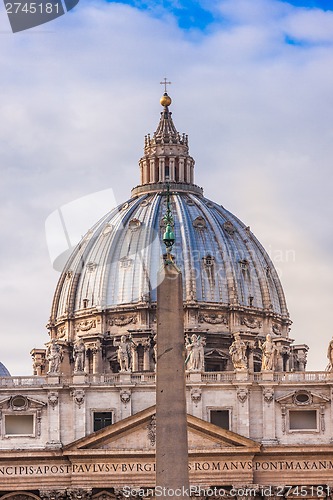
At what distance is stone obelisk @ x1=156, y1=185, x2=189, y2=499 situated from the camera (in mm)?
41000

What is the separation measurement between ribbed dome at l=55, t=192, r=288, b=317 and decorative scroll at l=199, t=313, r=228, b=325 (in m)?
1.35

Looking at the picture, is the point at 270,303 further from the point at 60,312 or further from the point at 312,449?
the point at 312,449

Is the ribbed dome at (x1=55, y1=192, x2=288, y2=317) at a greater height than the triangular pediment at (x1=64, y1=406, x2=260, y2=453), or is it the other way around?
the ribbed dome at (x1=55, y1=192, x2=288, y2=317)

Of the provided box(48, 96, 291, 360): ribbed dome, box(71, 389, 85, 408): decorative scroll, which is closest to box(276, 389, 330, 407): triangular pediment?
box(71, 389, 85, 408): decorative scroll

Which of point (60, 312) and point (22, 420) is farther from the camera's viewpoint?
point (60, 312)

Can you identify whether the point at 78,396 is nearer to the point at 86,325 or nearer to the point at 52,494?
the point at 52,494

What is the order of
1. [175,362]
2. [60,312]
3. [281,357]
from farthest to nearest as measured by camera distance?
1. [60,312]
2. [281,357]
3. [175,362]

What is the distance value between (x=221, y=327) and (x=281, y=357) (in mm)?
4927

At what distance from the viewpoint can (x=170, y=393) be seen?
4191 centimetres

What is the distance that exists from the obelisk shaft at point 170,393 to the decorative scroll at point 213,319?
253ft

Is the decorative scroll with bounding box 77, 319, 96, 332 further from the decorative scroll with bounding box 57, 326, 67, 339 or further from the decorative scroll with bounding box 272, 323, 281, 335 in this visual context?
the decorative scroll with bounding box 272, 323, 281, 335

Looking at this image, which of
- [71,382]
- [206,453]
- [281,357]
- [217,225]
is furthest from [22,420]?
[217,225]

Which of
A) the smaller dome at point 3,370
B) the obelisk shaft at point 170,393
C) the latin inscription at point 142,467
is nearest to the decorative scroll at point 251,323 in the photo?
the smaller dome at point 3,370

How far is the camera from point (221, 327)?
393ft
